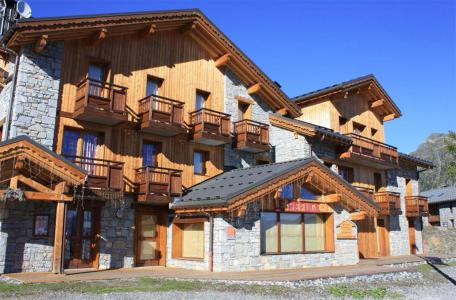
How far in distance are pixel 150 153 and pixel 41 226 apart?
530 centimetres

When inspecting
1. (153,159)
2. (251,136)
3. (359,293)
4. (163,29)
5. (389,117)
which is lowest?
(359,293)

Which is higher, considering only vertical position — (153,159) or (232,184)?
(153,159)

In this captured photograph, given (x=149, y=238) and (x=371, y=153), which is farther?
(x=371, y=153)

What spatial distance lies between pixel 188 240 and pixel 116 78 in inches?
275

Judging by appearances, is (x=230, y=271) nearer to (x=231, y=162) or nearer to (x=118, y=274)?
(x=118, y=274)

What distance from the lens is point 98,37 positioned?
16766 millimetres

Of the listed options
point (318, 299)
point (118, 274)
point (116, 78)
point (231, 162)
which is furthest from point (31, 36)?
point (318, 299)

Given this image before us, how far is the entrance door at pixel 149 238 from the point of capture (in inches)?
695

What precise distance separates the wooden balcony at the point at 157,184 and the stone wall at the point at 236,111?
3.98 meters

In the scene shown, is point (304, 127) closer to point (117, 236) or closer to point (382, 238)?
point (382, 238)

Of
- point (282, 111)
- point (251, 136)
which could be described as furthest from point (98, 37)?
point (282, 111)

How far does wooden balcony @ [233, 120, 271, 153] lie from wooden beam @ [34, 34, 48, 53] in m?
9.15

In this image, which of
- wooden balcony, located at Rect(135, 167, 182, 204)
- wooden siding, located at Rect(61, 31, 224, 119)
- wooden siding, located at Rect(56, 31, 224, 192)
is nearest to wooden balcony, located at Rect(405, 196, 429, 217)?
wooden siding, located at Rect(56, 31, 224, 192)

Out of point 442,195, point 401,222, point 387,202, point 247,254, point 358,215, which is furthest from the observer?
point 442,195
